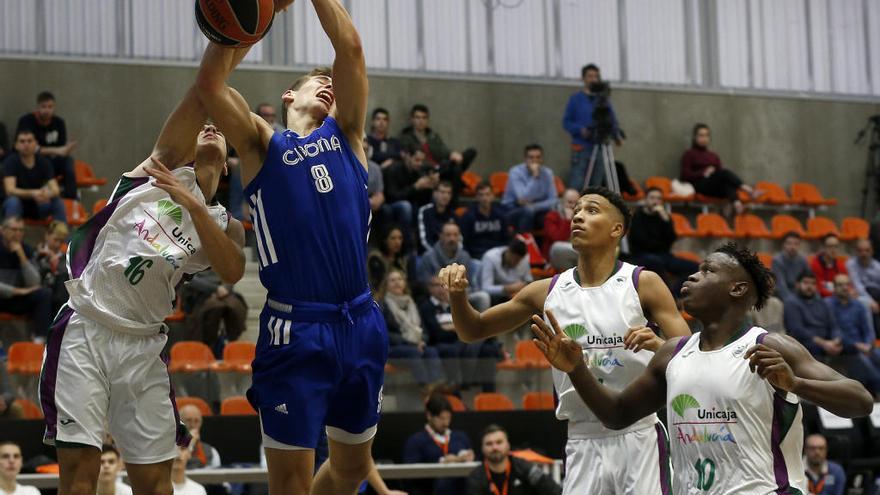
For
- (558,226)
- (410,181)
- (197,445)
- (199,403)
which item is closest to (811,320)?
(558,226)

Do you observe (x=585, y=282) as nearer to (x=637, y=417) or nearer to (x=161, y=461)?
(x=637, y=417)

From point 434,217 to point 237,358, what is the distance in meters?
4.10

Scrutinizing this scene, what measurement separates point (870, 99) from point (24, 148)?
14.2 m

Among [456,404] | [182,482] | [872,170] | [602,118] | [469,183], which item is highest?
[602,118]

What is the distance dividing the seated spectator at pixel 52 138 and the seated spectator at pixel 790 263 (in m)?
8.83

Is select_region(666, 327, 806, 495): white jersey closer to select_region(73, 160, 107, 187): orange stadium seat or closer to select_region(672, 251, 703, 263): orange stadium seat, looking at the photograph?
select_region(672, 251, 703, 263): orange stadium seat

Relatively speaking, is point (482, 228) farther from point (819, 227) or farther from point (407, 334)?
point (819, 227)

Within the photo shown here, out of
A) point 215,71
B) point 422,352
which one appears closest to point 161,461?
point 215,71

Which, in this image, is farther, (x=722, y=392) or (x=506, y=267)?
(x=506, y=267)

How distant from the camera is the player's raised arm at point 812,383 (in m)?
4.95

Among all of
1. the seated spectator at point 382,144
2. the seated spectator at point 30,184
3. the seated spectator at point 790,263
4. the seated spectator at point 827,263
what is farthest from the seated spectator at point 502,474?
the seated spectator at point 827,263

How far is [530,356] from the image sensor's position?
39.9 feet

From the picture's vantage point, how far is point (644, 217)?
1584 cm

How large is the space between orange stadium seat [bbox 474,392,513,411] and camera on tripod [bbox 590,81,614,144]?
650 cm
